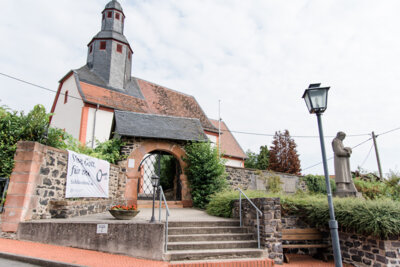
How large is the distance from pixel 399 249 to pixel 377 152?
46.9 ft

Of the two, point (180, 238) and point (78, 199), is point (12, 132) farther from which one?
point (180, 238)

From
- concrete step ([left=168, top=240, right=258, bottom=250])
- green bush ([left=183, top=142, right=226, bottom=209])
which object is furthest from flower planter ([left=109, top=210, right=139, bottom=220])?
green bush ([left=183, top=142, right=226, bottom=209])

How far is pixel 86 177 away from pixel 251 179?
27.3 feet

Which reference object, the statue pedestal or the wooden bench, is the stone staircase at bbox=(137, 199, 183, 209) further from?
the statue pedestal

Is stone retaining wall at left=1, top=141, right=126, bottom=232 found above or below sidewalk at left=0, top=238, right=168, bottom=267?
above

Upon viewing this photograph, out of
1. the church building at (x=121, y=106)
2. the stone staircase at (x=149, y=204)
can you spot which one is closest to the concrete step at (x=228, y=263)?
the stone staircase at (x=149, y=204)

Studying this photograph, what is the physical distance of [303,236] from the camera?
6.89 meters

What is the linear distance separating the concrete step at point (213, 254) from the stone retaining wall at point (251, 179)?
6.91 meters

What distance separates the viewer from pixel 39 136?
22.8 ft

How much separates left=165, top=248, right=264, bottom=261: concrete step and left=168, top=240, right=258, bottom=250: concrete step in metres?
0.15

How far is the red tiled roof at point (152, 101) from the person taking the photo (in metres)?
18.0

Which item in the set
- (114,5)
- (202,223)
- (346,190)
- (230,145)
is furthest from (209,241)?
(114,5)

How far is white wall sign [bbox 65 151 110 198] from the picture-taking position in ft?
23.9

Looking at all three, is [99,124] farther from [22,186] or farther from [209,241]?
[209,241]
